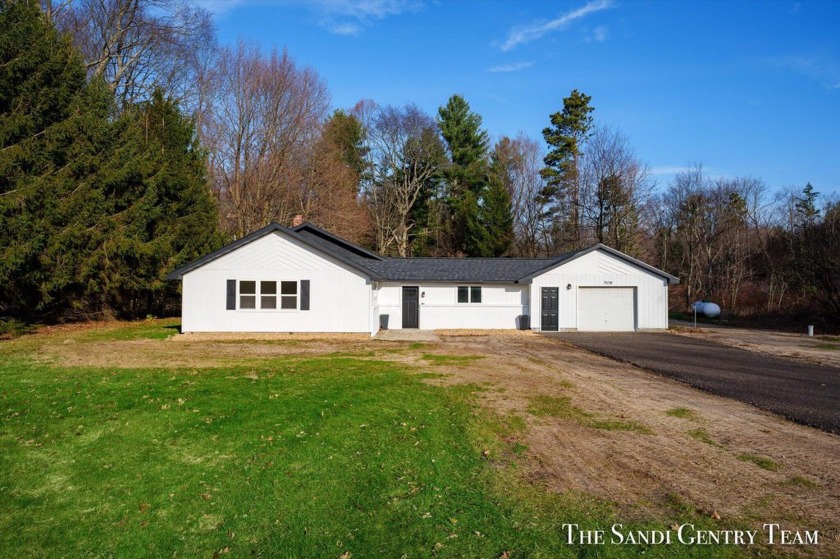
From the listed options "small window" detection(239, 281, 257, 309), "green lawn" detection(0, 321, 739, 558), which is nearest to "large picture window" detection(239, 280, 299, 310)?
"small window" detection(239, 281, 257, 309)

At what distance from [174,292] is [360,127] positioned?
22753 millimetres

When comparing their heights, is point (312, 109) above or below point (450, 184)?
above

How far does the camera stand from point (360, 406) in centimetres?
816

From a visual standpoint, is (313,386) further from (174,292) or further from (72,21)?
(72,21)

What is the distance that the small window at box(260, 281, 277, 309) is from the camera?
19359 millimetres

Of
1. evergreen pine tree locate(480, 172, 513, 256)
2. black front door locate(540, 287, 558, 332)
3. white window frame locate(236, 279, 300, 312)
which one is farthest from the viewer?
evergreen pine tree locate(480, 172, 513, 256)

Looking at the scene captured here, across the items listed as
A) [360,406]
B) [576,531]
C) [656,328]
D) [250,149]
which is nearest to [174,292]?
[250,149]

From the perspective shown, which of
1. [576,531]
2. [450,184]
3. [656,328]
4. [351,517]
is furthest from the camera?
[450,184]

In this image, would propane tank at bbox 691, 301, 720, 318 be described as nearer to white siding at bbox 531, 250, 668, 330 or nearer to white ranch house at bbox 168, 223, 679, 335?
white siding at bbox 531, 250, 668, 330

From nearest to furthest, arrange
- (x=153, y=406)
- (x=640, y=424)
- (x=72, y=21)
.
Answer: (x=640, y=424) < (x=153, y=406) < (x=72, y=21)

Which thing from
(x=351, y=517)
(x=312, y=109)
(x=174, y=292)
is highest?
(x=312, y=109)

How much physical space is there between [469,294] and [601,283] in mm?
6096

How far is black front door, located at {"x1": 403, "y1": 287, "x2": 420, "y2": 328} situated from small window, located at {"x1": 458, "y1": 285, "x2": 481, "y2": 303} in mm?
2031

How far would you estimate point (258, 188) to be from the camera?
3303 cm
